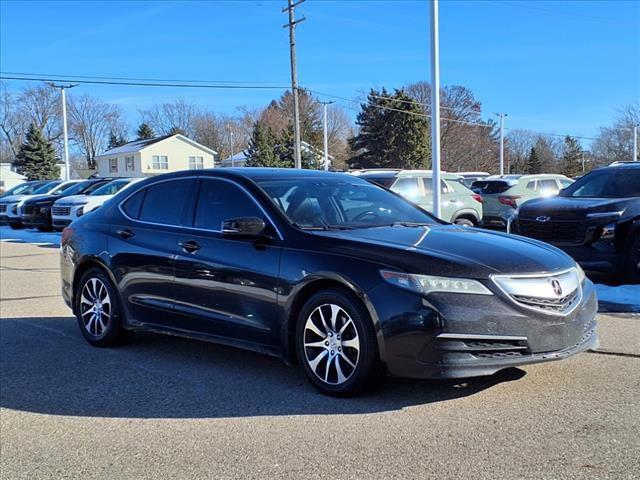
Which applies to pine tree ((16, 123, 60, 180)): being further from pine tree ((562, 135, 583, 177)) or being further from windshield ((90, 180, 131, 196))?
pine tree ((562, 135, 583, 177))

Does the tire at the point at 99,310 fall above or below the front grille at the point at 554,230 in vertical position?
below

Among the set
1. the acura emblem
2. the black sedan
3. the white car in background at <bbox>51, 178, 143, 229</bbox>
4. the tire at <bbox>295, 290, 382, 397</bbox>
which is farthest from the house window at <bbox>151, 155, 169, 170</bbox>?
the acura emblem

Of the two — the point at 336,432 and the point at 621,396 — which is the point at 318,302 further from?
the point at 621,396

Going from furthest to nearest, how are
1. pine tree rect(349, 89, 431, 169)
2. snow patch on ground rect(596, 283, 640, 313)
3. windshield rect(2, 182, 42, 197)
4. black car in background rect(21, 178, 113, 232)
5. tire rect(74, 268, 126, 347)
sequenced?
1. pine tree rect(349, 89, 431, 169)
2. windshield rect(2, 182, 42, 197)
3. black car in background rect(21, 178, 113, 232)
4. snow patch on ground rect(596, 283, 640, 313)
5. tire rect(74, 268, 126, 347)

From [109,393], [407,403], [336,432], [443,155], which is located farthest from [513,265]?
[443,155]

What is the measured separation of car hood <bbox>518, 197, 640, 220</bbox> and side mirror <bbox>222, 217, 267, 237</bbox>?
5506 millimetres

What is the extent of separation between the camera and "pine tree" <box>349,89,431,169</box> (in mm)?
59000

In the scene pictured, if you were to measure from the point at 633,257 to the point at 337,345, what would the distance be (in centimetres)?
554

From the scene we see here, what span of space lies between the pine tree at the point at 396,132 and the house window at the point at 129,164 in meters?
23.1

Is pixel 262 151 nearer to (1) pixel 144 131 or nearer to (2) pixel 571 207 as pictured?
(1) pixel 144 131

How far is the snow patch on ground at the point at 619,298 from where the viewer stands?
7203mm

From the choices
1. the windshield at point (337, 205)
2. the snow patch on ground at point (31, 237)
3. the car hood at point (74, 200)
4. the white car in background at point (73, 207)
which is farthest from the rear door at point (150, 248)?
the car hood at point (74, 200)

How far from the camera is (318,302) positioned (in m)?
4.50

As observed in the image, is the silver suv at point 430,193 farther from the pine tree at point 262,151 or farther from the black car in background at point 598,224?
the pine tree at point 262,151
